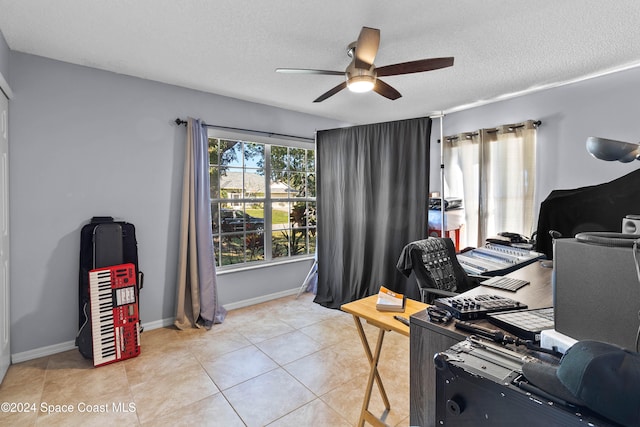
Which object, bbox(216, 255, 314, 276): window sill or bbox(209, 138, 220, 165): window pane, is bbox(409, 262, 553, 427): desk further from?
bbox(209, 138, 220, 165): window pane

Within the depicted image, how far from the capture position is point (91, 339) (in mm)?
2541

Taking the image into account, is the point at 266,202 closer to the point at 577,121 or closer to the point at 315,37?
the point at 315,37

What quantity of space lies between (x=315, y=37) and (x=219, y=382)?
2620mm

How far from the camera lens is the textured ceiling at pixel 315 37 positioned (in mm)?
1941

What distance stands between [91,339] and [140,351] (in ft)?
1.27

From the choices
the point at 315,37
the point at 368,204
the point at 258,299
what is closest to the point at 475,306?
the point at 315,37

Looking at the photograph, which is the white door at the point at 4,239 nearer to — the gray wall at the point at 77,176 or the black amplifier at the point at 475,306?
the gray wall at the point at 77,176

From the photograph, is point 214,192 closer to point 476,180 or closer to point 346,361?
point 346,361

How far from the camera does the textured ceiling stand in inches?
76.4

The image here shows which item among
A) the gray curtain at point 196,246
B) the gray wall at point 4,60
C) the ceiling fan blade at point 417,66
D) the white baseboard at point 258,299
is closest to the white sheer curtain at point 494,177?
the ceiling fan blade at point 417,66

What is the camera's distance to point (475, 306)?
46.1 inches

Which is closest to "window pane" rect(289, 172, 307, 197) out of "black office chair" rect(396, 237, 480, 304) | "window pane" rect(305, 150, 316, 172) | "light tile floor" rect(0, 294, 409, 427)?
"window pane" rect(305, 150, 316, 172)

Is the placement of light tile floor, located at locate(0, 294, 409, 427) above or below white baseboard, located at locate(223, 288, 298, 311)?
below

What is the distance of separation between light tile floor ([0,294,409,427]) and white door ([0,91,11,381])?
0.70ft
